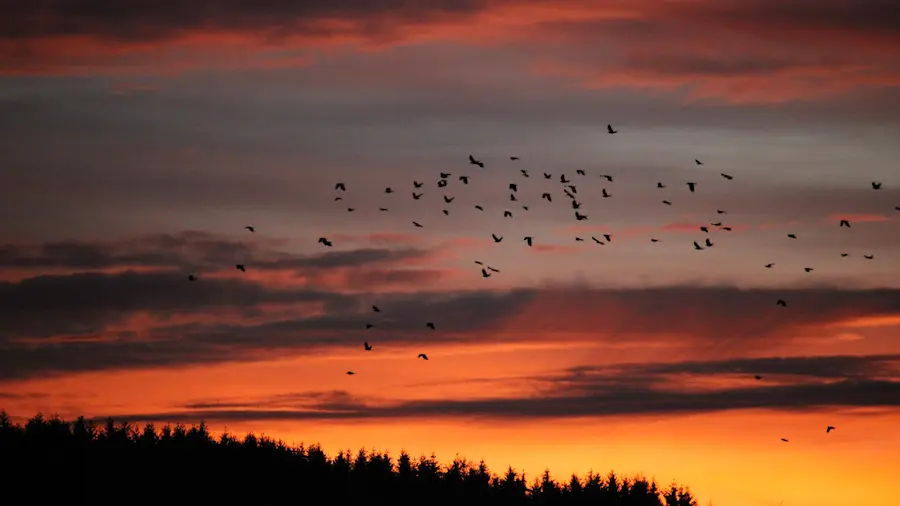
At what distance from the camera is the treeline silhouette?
163125 millimetres

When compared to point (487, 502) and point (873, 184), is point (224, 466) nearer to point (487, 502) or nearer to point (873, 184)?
point (487, 502)

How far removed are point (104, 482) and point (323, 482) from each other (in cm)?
3302

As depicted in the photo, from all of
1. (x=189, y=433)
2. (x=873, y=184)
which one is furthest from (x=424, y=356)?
(x=189, y=433)

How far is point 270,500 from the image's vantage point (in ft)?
586

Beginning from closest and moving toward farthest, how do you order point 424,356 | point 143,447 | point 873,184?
point 873,184, point 424,356, point 143,447

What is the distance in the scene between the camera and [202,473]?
175750mm

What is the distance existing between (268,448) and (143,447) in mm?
19522

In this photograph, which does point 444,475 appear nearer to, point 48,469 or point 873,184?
point 48,469

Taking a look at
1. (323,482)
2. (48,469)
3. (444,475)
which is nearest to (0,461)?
(48,469)

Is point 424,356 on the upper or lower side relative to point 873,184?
lower

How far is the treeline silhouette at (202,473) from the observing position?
163 meters

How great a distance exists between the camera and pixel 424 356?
89500 millimetres

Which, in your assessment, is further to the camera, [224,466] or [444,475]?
[444,475]

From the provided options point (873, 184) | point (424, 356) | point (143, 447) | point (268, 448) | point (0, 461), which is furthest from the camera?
point (268, 448)
